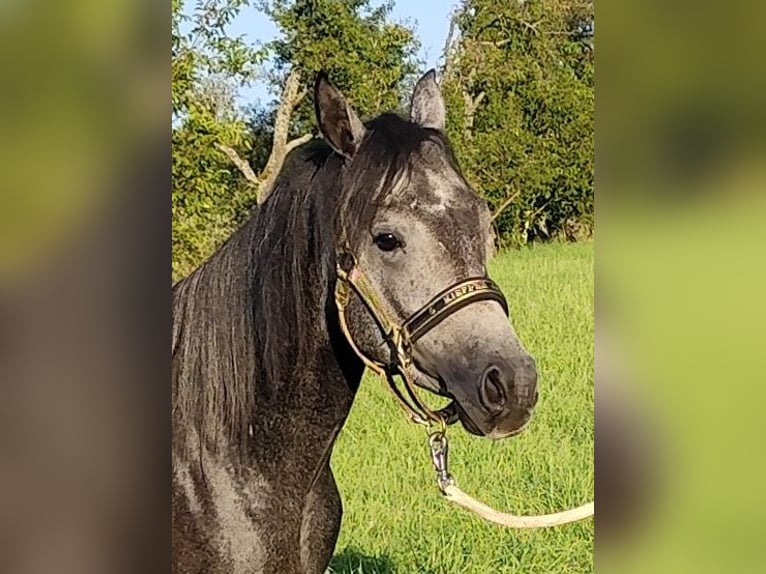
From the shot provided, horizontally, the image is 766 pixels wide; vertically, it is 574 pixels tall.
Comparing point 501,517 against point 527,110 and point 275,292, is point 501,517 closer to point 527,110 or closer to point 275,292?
point 275,292

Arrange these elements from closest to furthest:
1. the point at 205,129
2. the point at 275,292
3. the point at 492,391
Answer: the point at 492,391 → the point at 275,292 → the point at 205,129

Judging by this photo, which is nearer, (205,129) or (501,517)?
(501,517)

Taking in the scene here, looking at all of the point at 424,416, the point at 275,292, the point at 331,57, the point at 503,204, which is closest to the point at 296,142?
the point at 331,57

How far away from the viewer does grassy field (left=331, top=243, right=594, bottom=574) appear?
4.43 feet

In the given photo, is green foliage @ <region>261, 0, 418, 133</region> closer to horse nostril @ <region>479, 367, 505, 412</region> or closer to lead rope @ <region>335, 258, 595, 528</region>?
lead rope @ <region>335, 258, 595, 528</region>

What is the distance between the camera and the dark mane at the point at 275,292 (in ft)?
3.86

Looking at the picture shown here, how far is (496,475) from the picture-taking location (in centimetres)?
139

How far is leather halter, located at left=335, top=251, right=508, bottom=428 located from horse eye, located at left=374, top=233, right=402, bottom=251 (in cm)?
4

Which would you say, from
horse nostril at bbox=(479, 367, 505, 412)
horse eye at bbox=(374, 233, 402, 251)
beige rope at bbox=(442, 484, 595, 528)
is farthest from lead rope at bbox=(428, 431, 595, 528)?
horse eye at bbox=(374, 233, 402, 251)

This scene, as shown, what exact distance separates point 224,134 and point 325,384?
43 centimetres

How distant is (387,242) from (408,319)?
4.3 inches

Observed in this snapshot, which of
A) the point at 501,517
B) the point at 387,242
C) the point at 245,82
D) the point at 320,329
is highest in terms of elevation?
the point at 245,82
